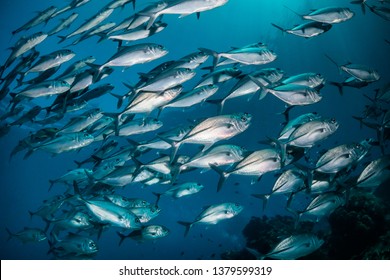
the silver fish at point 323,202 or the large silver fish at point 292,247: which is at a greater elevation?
the silver fish at point 323,202

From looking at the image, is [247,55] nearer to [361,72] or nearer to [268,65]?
[361,72]

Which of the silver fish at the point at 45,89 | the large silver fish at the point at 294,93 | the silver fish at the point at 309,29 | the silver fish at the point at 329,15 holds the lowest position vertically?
the large silver fish at the point at 294,93

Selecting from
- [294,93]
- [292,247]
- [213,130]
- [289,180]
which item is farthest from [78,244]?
[294,93]

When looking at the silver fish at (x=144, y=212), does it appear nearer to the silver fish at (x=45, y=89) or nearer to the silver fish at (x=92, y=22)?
the silver fish at (x=45, y=89)

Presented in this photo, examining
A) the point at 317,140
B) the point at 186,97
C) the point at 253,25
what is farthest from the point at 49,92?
the point at 253,25

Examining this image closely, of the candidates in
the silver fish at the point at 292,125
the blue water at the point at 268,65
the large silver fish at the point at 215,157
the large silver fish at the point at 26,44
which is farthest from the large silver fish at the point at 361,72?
the blue water at the point at 268,65

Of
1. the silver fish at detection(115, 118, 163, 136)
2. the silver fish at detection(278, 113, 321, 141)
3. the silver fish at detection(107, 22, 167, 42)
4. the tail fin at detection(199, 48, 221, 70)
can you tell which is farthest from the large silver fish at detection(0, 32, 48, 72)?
the silver fish at detection(278, 113, 321, 141)

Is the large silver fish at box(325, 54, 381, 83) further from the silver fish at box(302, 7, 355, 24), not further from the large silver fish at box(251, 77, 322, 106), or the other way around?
the large silver fish at box(251, 77, 322, 106)

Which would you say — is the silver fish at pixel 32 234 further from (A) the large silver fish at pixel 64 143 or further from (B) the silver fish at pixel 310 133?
(B) the silver fish at pixel 310 133

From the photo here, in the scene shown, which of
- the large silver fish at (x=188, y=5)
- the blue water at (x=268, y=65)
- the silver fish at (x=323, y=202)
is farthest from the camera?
the blue water at (x=268, y=65)

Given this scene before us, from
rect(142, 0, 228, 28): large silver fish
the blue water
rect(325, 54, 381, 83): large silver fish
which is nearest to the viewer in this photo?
rect(142, 0, 228, 28): large silver fish

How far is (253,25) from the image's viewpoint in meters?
30.8

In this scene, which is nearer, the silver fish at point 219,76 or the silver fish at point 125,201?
the silver fish at point 219,76

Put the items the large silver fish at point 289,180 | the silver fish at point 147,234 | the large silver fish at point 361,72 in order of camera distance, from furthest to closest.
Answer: the silver fish at point 147,234
the large silver fish at point 361,72
the large silver fish at point 289,180
